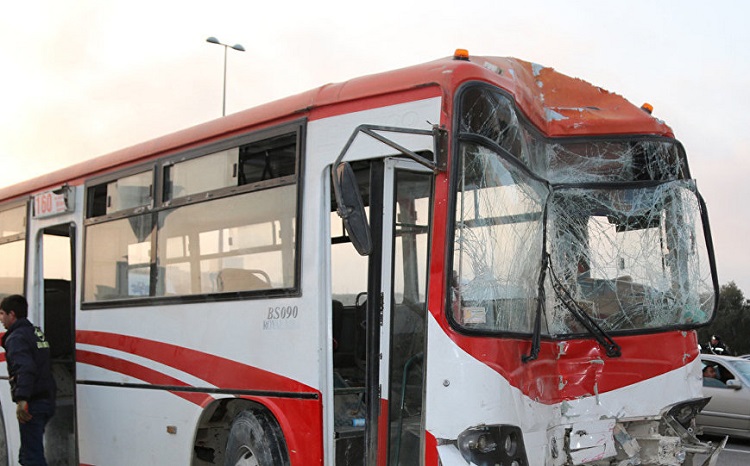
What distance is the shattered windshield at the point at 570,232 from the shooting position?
15.5ft

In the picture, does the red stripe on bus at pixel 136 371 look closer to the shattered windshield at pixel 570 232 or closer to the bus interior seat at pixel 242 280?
the bus interior seat at pixel 242 280

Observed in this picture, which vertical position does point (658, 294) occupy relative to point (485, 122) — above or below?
below

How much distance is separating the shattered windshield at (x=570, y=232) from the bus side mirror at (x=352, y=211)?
1.91 ft

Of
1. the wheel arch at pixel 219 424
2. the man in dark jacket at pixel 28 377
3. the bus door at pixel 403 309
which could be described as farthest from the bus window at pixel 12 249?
the bus door at pixel 403 309

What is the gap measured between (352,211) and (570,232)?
1.86 meters

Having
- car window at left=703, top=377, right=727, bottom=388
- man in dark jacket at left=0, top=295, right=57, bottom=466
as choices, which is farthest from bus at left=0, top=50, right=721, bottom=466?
car window at left=703, top=377, right=727, bottom=388

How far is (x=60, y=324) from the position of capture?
28.9 ft

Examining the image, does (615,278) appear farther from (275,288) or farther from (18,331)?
(18,331)

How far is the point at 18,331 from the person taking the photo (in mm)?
7281

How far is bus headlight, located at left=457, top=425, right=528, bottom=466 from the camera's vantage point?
14.4 ft

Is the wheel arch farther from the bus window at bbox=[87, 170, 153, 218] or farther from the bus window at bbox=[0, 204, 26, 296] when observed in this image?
the bus window at bbox=[0, 204, 26, 296]

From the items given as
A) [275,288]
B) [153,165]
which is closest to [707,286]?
[275,288]

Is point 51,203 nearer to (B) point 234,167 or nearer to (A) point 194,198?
(A) point 194,198

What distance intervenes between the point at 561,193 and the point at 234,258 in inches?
96.1
